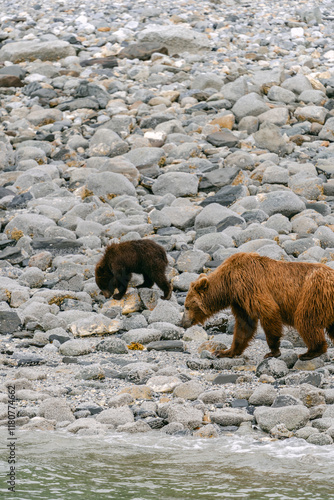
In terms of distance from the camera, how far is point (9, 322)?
360 inches

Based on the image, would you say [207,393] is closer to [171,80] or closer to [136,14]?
[171,80]

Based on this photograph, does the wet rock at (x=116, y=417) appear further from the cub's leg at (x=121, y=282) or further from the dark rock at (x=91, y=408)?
the cub's leg at (x=121, y=282)

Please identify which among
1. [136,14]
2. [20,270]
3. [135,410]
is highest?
[136,14]

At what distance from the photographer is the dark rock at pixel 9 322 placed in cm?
912

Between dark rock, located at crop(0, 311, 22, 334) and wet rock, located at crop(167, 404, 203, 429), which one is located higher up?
wet rock, located at crop(167, 404, 203, 429)

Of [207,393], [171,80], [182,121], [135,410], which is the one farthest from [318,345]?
[171,80]

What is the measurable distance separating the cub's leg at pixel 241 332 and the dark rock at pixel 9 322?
282 centimetres

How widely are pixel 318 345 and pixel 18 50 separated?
1965cm

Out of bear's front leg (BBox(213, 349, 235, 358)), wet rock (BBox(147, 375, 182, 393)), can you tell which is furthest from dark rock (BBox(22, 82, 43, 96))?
wet rock (BBox(147, 375, 182, 393))

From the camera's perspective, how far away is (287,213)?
41.5ft

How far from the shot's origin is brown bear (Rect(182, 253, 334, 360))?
7320 millimetres

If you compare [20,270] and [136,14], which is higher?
[136,14]

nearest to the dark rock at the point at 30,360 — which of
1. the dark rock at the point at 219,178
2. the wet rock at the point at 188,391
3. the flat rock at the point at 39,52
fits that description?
the wet rock at the point at 188,391

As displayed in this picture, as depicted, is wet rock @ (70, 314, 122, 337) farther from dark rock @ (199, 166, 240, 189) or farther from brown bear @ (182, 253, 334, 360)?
dark rock @ (199, 166, 240, 189)
